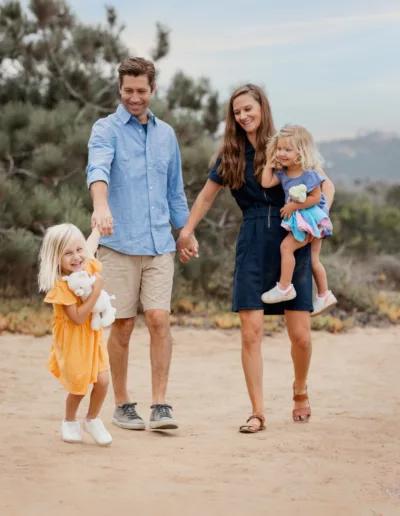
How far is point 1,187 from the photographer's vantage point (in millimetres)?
11133

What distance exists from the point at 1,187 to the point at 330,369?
4283mm

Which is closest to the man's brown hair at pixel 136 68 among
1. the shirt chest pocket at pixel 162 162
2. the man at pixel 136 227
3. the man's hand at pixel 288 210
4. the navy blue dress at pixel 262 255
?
the man at pixel 136 227

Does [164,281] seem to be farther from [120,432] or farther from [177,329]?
[177,329]

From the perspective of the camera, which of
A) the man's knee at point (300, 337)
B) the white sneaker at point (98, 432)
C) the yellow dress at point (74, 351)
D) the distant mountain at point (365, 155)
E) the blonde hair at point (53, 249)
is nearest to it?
the blonde hair at point (53, 249)

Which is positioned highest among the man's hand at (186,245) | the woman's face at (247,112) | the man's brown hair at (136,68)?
the man's brown hair at (136,68)

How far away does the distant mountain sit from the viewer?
67625 millimetres

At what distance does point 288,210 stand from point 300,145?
38cm

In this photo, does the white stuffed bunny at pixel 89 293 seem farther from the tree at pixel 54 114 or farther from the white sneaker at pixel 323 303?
the tree at pixel 54 114

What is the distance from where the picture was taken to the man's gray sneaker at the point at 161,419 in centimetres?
570

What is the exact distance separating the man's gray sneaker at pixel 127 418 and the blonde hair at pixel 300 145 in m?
1.66

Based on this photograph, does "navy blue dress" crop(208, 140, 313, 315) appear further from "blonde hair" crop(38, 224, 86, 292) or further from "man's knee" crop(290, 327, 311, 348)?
"blonde hair" crop(38, 224, 86, 292)

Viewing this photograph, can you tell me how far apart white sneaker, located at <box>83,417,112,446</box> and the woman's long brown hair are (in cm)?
162

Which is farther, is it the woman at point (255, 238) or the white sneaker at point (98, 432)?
the woman at point (255, 238)

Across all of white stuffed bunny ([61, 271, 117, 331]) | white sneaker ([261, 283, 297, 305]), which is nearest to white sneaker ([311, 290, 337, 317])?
white sneaker ([261, 283, 297, 305])
